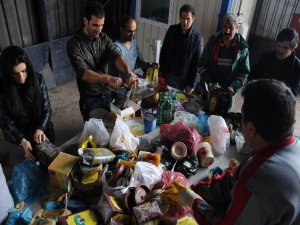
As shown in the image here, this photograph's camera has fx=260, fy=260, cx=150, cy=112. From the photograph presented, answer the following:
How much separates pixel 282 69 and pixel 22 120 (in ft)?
8.58

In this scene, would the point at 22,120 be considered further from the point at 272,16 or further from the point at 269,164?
the point at 272,16

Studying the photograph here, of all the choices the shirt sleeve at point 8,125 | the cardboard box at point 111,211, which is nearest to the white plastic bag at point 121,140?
the cardboard box at point 111,211

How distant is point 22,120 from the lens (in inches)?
88.2

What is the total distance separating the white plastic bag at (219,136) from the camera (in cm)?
183

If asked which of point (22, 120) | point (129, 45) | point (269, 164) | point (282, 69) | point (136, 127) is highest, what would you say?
point (269, 164)

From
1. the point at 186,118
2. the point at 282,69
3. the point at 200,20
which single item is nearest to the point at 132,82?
the point at 186,118

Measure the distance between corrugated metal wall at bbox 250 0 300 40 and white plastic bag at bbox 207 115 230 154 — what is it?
142 inches

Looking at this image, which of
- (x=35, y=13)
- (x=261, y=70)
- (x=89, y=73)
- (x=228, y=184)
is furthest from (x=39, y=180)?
(x=35, y=13)

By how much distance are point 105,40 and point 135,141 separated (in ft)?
3.78

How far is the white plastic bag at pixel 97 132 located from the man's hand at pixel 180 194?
557mm

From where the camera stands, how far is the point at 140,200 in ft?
4.38

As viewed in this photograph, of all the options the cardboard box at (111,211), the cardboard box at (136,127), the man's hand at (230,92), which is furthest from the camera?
the man's hand at (230,92)

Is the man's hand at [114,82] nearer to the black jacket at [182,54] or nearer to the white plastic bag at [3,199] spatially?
the white plastic bag at [3,199]

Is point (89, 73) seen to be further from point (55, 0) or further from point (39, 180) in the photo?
point (55, 0)
